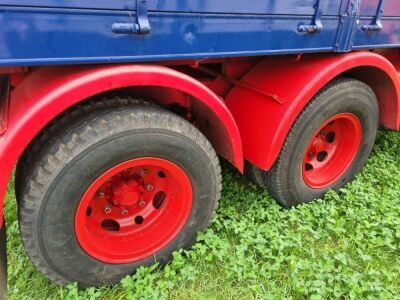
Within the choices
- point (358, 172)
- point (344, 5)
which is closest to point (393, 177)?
point (358, 172)

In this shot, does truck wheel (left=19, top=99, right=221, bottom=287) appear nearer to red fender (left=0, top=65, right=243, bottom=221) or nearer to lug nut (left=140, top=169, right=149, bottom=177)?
lug nut (left=140, top=169, right=149, bottom=177)

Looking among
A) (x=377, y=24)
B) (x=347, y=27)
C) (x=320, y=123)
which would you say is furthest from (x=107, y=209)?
(x=377, y=24)

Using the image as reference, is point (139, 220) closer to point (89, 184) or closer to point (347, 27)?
point (89, 184)

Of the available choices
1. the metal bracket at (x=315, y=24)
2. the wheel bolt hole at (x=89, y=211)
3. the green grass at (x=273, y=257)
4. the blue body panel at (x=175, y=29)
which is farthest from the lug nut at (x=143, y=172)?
the metal bracket at (x=315, y=24)

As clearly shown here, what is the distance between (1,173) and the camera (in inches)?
57.1

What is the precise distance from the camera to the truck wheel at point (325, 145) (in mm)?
2396

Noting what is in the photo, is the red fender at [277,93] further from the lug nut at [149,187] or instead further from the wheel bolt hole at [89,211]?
the wheel bolt hole at [89,211]

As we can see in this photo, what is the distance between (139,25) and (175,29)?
0.59 feet

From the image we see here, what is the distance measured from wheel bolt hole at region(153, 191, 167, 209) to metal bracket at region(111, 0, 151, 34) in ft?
3.30

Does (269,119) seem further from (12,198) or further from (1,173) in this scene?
(12,198)

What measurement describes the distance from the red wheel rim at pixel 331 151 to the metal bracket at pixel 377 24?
27.0 inches

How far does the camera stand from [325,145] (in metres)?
2.87

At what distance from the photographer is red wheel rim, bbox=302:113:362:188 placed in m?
2.73

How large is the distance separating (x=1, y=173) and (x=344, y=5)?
1957mm
